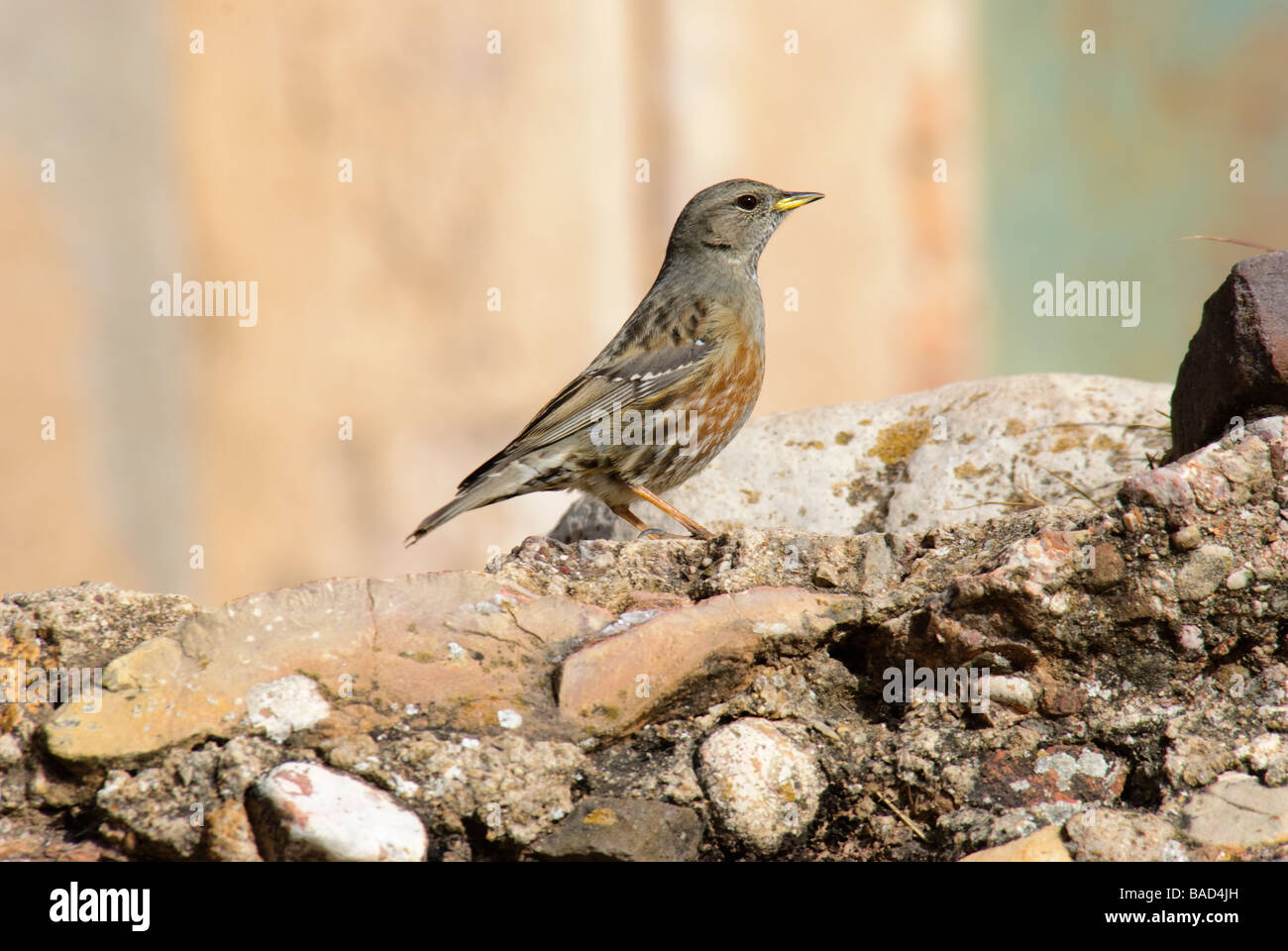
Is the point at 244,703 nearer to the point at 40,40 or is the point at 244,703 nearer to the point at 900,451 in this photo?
the point at 900,451

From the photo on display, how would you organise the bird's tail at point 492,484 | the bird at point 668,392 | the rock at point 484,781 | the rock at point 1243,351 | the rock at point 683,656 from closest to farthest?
the rock at point 484,781 → the rock at point 683,656 → the rock at point 1243,351 → the bird's tail at point 492,484 → the bird at point 668,392

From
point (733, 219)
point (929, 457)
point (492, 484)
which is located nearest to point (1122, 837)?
point (929, 457)

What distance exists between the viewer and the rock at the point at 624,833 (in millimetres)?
2854

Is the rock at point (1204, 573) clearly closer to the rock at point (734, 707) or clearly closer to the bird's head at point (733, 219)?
the rock at point (734, 707)

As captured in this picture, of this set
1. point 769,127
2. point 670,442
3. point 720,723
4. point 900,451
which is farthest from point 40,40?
point 720,723

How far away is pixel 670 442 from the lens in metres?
5.66

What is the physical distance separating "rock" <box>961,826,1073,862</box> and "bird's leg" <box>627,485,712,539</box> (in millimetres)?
2468

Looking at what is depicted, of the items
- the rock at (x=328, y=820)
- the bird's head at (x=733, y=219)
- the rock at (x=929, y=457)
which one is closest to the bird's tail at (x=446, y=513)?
the rock at (x=929, y=457)

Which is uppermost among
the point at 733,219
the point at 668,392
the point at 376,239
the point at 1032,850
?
the point at 376,239

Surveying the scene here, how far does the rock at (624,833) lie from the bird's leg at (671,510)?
225 centimetres

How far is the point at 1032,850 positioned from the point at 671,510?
295 centimetres

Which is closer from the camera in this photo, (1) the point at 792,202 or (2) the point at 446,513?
(2) the point at 446,513

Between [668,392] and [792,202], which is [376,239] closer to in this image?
[792,202]

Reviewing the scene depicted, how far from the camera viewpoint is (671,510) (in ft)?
18.2
